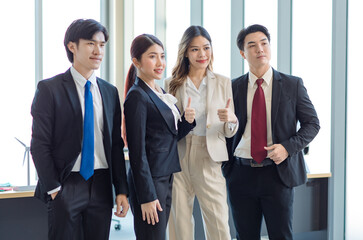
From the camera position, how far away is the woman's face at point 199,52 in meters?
2.31

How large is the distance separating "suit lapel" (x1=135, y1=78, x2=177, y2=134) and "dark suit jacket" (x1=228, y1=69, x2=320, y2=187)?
1.75 feet

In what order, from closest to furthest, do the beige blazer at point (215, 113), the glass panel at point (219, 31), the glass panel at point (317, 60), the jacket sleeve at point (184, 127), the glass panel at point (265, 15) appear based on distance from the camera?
the jacket sleeve at point (184, 127) → the beige blazer at point (215, 113) → the glass panel at point (317, 60) → the glass panel at point (265, 15) → the glass panel at point (219, 31)

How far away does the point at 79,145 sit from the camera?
1858 millimetres

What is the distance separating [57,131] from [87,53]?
0.40 m

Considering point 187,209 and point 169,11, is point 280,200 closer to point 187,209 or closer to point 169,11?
point 187,209

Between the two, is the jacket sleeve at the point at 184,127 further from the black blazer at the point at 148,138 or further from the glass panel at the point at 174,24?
the glass panel at the point at 174,24

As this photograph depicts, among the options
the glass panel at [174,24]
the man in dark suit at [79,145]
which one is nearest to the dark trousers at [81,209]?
the man in dark suit at [79,145]

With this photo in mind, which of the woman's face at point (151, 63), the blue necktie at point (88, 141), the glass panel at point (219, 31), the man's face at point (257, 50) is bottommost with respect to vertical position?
the blue necktie at point (88, 141)

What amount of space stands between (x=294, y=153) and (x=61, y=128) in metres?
1.27

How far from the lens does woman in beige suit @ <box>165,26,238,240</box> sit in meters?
2.27
